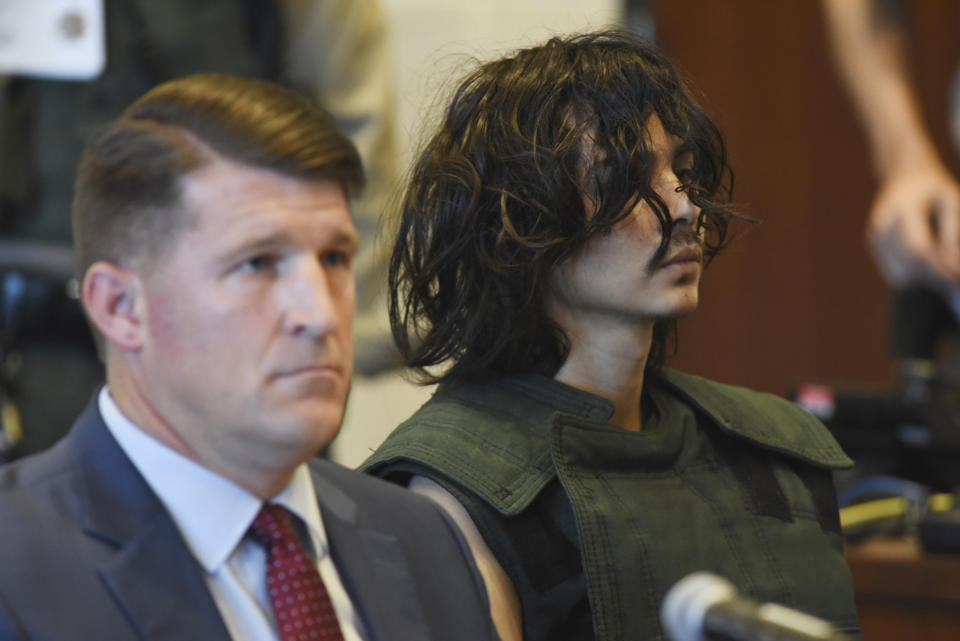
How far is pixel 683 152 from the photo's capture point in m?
1.50

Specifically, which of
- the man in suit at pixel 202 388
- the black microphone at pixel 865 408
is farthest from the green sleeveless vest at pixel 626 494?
the black microphone at pixel 865 408

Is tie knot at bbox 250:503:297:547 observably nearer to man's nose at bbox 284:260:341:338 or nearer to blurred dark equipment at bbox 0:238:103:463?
man's nose at bbox 284:260:341:338

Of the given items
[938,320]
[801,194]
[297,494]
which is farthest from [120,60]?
[801,194]

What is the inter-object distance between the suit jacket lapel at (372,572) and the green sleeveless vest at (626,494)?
0.18m

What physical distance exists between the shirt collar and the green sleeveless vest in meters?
0.35

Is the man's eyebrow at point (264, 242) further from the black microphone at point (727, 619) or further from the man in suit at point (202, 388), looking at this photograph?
the black microphone at point (727, 619)

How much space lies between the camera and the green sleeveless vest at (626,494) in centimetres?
135

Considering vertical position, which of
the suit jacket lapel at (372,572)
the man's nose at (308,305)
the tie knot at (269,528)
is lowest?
the suit jacket lapel at (372,572)

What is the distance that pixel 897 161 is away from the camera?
245cm

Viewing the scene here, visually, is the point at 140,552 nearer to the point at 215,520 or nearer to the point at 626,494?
the point at 215,520

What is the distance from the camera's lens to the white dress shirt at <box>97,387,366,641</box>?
1051mm

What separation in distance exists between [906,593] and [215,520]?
127 cm

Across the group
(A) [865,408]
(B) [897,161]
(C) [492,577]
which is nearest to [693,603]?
(C) [492,577]

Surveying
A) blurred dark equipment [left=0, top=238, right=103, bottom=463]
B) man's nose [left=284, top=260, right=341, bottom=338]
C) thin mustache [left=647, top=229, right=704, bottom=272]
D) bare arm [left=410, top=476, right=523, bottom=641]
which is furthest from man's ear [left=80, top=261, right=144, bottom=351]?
blurred dark equipment [left=0, top=238, right=103, bottom=463]
